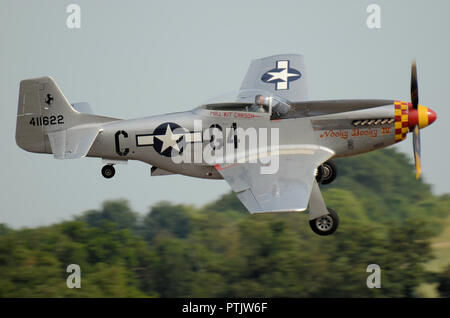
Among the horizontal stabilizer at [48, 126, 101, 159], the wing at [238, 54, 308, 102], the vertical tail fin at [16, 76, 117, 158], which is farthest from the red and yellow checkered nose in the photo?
the horizontal stabilizer at [48, 126, 101, 159]

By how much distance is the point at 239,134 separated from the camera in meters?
15.6

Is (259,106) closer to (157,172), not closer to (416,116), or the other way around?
(157,172)

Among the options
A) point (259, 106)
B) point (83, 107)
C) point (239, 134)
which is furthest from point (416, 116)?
point (83, 107)

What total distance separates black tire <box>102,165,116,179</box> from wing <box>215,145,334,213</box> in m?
2.70

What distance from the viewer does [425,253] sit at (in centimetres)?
3647

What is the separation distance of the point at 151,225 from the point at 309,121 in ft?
144

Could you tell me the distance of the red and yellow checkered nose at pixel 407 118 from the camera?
15578 millimetres

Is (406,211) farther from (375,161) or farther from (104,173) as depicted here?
(104,173)

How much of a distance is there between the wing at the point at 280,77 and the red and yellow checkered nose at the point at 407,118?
2.74m

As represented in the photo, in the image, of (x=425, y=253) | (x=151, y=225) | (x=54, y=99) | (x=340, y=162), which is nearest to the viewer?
(x=54, y=99)

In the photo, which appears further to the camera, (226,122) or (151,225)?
(151,225)
